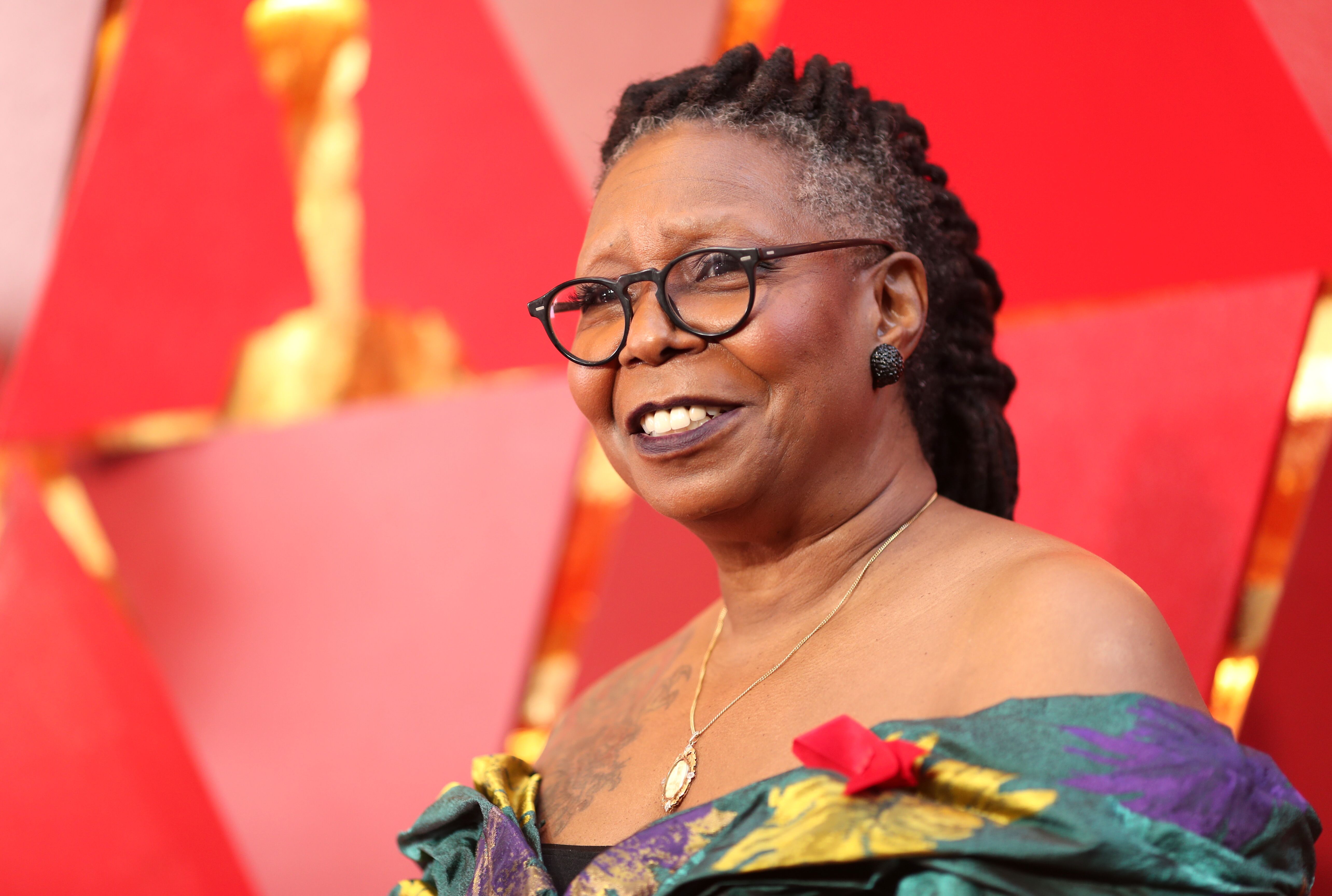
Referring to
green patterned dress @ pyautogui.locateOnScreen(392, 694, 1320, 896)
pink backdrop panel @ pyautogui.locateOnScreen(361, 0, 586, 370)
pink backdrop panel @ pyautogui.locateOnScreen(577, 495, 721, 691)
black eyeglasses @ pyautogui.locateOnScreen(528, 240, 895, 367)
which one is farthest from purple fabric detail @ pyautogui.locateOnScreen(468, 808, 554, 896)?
pink backdrop panel @ pyautogui.locateOnScreen(361, 0, 586, 370)

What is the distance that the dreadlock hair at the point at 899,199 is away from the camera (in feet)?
Result: 4.09

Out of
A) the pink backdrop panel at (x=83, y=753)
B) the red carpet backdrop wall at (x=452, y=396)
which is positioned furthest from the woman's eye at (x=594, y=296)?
the pink backdrop panel at (x=83, y=753)

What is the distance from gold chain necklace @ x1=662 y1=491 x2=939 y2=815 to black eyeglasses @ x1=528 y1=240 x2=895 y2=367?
0.90 feet

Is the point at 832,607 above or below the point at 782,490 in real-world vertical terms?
below

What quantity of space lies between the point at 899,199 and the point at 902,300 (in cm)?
13

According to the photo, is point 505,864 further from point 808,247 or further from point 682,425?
point 808,247

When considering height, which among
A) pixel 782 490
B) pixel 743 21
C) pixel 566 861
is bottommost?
pixel 566 861

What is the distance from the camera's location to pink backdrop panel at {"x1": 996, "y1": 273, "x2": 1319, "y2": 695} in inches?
64.3

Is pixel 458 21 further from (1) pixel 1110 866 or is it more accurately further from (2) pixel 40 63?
(1) pixel 1110 866

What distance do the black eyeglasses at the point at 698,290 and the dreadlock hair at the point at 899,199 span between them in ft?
0.30

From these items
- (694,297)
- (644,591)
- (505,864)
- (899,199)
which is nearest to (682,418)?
(694,297)

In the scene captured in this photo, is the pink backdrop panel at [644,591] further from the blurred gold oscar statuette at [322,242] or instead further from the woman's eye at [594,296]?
the woman's eye at [594,296]

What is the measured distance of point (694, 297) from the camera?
1.15m

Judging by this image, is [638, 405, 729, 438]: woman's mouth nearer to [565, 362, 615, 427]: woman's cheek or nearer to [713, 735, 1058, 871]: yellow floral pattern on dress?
[565, 362, 615, 427]: woman's cheek
